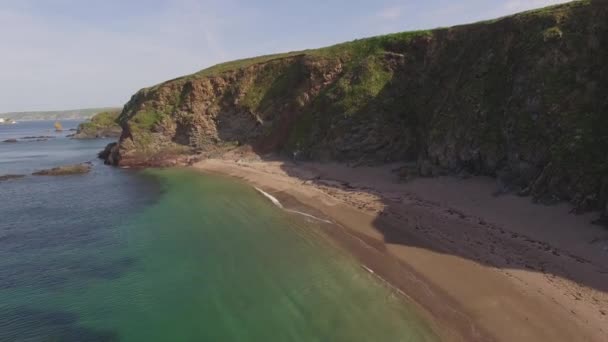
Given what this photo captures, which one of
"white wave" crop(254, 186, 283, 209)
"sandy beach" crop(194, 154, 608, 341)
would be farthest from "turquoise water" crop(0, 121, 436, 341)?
"sandy beach" crop(194, 154, 608, 341)

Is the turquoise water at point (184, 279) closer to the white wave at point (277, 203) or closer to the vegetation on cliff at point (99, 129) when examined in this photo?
the white wave at point (277, 203)

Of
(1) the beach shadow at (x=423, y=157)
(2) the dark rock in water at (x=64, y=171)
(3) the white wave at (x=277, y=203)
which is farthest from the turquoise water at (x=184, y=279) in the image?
(2) the dark rock in water at (x=64, y=171)

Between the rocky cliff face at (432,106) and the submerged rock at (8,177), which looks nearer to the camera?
the rocky cliff face at (432,106)

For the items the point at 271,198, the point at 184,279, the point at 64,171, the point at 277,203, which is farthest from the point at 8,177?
the point at 184,279

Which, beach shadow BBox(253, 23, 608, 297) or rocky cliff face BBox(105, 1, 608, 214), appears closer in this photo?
beach shadow BBox(253, 23, 608, 297)

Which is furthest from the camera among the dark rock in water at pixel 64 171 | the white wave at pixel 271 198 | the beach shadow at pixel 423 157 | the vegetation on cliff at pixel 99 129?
the vegetation on cliff at pixel 99 129

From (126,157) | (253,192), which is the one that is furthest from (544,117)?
(126,157)

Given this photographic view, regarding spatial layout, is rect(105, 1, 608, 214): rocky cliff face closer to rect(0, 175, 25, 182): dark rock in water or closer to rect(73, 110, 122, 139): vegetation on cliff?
rect(0, 175, 25, 182): dark rock in water
